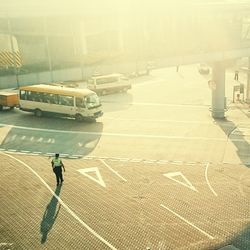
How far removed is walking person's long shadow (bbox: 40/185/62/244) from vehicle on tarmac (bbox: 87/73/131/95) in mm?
26914

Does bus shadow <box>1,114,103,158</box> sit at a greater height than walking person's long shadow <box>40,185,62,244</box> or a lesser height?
greater

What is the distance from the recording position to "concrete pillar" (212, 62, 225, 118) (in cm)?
3841

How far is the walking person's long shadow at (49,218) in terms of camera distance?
17417mm

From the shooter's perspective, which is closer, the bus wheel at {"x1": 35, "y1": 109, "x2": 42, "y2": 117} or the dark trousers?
the dark trousers

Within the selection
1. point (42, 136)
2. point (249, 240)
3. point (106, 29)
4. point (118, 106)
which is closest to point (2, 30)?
point (106, 29)

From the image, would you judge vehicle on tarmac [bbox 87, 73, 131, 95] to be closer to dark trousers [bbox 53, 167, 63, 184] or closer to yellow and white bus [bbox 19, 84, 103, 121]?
yellow and white bus [bbox 19, 84, 103, 121]

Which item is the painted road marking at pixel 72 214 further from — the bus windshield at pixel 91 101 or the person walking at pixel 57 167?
the bus windshield at pixel 91 101

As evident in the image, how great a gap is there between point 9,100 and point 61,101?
562cm

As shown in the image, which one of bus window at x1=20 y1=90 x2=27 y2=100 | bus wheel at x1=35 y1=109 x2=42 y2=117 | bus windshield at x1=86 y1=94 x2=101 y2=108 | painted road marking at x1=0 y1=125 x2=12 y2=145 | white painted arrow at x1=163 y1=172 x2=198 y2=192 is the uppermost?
bus window at x1=20 y1=90 x2=27 y2=100

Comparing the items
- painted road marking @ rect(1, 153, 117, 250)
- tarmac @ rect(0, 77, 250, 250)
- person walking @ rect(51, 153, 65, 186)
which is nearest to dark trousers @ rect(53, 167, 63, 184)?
person walking @ rect(51, 153, 65, 186)

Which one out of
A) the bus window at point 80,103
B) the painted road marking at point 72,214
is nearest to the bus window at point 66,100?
the bus window at point 80,103

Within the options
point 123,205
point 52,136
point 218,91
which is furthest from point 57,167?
point 218,91

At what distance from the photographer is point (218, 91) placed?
3891 centimetres

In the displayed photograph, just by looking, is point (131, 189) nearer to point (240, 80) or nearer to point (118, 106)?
point (118, 106)
